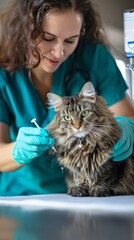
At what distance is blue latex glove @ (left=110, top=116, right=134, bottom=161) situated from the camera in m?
1.21

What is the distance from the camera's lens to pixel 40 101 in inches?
54.4

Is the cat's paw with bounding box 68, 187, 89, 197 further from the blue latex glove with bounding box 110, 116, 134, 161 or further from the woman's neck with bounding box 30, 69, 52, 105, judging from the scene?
the woman's neck with bounding box 30, 69, 52, 105

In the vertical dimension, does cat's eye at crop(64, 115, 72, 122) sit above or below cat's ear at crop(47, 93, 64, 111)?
below

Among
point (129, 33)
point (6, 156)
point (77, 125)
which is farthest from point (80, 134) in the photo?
point (129, 33)

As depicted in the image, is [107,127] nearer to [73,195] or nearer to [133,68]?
[73,195]

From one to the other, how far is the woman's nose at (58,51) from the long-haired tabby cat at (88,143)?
13 centimetres

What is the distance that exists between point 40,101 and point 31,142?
0.92ft

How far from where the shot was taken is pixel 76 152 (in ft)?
Result: 3.97

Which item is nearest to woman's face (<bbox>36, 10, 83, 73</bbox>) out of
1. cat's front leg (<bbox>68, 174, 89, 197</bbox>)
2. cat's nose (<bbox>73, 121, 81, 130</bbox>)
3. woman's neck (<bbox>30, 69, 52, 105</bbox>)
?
woman's neck (<bbox>30, 69, 52, 105</bbox>)

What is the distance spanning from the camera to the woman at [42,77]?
4.00 feet

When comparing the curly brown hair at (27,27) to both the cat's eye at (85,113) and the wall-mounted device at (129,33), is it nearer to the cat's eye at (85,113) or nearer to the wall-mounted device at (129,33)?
the cat's eye at (85,113)

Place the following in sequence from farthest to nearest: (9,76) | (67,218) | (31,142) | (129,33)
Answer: (129,33) → (9,76) → (31,142) → (67,218)

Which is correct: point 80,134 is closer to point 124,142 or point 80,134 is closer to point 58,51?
point 124,142

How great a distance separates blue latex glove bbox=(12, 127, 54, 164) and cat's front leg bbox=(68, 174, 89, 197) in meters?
A: 0.15
